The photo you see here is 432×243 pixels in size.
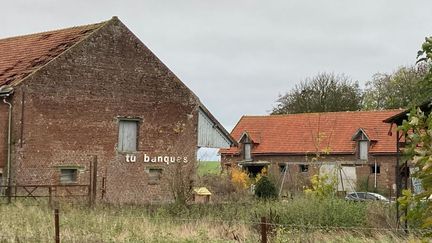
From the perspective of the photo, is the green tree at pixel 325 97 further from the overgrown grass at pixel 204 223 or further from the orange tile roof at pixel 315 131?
the overgrown grass at pixel 204 223

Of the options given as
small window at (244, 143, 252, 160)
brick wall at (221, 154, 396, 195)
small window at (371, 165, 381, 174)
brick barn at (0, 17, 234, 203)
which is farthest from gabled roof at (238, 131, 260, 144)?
brick barn at (0, 17, 234, 203)

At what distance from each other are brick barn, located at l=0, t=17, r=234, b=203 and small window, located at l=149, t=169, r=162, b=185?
5cm

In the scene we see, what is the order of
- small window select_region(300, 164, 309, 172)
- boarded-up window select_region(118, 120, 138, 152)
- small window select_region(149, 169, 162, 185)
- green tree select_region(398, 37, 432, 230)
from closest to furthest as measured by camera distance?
1. green tree select_region(398, 37, 432, 230)
2. boarded-up window select_region(118, 120, 138, 152)
3. small window select_region(149, 169, 162, 185)
4. small window select_region(300, 164, 309, 172)

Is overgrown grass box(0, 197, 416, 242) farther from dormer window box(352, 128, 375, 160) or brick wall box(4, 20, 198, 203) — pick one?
Result: dormer window box(352, 128, 375, 160)

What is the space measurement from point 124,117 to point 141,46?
3.52m

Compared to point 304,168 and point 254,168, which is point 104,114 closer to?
point 304,168

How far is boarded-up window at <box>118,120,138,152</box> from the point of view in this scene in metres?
32.0

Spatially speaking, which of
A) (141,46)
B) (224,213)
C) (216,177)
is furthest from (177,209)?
(216,177)

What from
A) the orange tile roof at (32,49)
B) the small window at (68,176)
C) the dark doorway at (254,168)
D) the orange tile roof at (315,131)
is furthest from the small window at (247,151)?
the small window at (68,176)

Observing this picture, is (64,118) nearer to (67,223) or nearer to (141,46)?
(141,46)

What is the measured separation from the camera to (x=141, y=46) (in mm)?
32531

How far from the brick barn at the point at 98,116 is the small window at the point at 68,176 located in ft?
0.14

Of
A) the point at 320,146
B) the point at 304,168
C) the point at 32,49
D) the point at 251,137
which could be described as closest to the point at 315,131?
the point at 320,146

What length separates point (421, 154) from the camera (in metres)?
3.76
